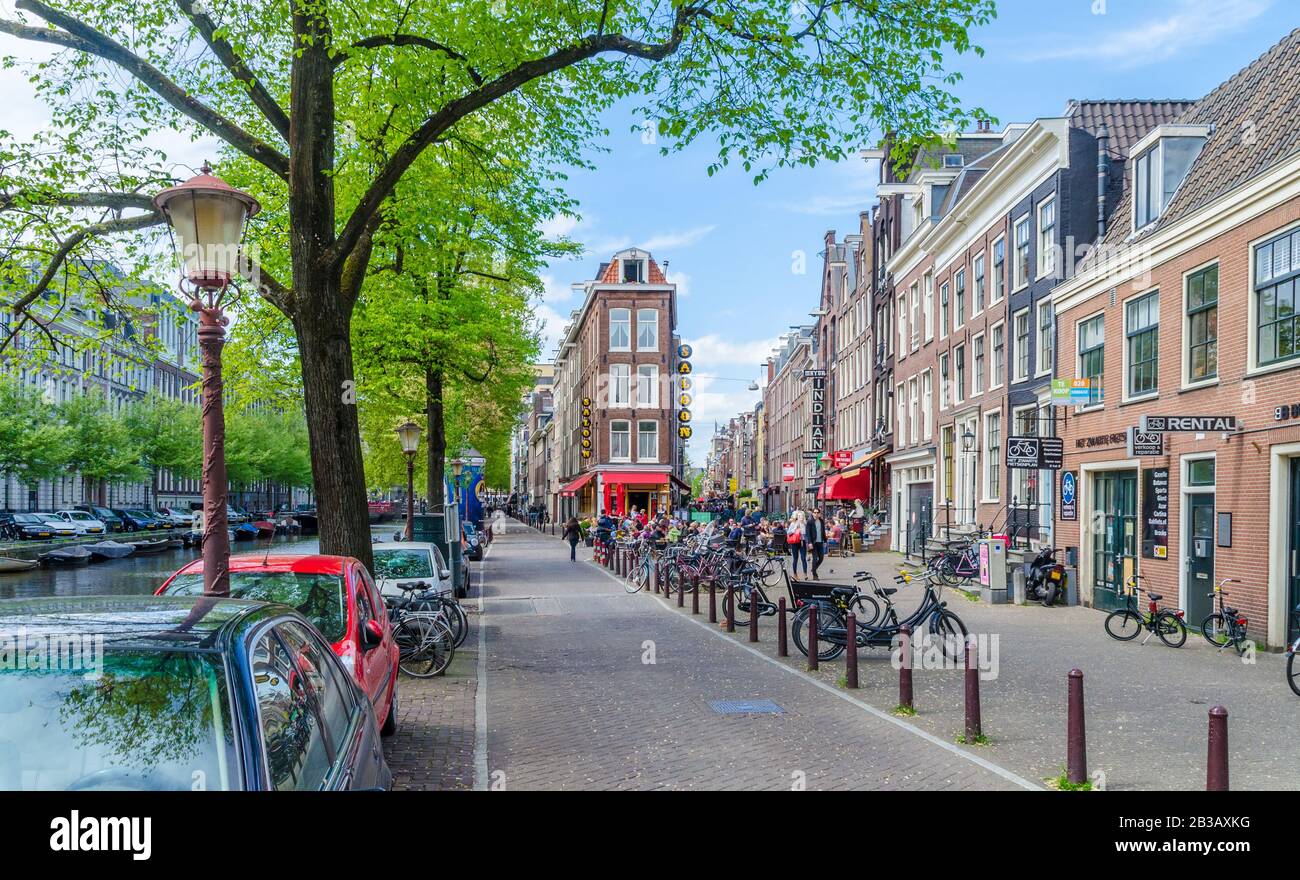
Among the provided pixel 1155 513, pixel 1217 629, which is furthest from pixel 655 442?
pixel 1217 629

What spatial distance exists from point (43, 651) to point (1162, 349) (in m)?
18.1

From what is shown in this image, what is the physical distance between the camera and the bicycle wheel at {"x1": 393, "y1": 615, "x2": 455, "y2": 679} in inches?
471

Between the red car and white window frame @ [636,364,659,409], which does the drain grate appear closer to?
the red car

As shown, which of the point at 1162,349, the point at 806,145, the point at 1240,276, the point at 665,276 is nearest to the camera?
the point at 806,145

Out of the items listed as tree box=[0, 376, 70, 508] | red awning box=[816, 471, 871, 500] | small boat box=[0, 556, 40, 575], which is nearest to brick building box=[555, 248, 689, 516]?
red awning box=[816, 471, 871, 500]

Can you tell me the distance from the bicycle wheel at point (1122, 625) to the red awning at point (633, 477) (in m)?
46.3

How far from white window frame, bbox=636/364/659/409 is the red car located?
53.3 metres

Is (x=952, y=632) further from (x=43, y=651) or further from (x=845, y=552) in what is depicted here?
(x=845, y=552)

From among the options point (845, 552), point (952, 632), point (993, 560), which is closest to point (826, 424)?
point (845, 552)

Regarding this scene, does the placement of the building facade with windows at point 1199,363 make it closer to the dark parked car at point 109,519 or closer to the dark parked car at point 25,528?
the dark parked car at point 25,528

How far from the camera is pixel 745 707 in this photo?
10047 millimetres

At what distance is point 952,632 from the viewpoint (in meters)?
12.9

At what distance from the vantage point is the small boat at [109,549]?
37344 millimetres

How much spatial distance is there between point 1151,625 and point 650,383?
1908 inches
